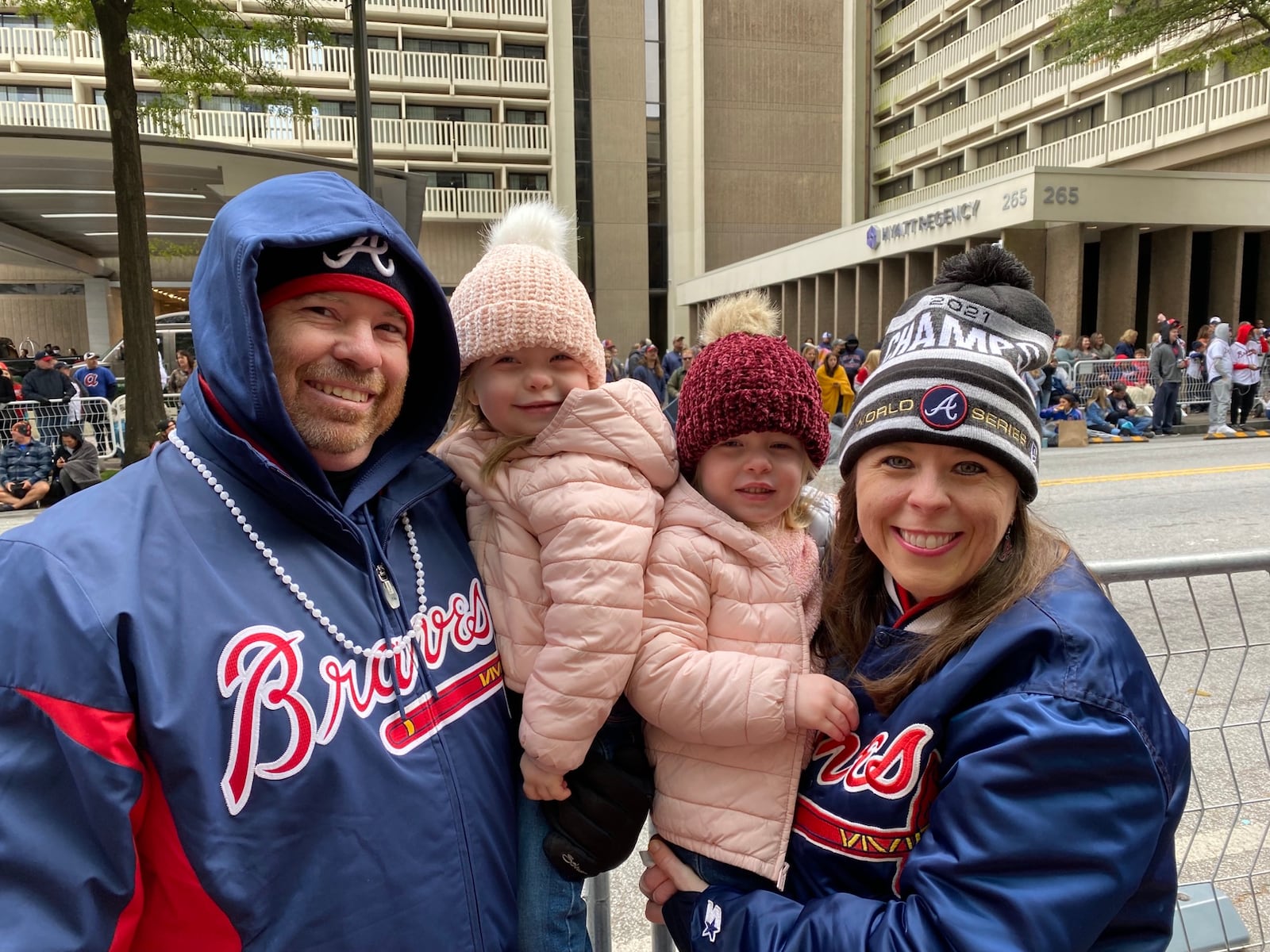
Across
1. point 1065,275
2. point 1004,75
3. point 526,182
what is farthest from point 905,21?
point 1065,275

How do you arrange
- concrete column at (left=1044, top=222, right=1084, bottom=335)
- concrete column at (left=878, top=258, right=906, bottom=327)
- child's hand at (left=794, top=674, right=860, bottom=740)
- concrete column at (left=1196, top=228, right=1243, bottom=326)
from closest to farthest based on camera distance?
child's hand at (left=794, top=674, right=860, bottom=740), concrete column at (left=1044, top=222, right=1084, bottom=335), concrete column at (left=1196, top=228, right=1243, bottom=326), concrete column at (left=878, top=258, right=906, bottom=327)

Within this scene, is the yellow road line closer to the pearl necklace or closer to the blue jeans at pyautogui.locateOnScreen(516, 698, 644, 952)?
the blue jeans at pyautogui.locateOnScreen(516, 698, 644, 952)

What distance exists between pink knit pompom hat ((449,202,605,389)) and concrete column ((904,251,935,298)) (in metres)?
25.7

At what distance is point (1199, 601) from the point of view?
5785mm

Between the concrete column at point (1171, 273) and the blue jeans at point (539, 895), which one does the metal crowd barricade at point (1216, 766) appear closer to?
the blue jeans at point (539, 895)

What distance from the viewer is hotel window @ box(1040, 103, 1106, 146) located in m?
31.0

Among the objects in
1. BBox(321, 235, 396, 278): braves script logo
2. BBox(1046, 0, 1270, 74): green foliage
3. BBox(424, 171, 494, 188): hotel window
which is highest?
BBox(424, 171, 494, 188): hotel window

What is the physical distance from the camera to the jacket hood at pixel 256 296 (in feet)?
4.95

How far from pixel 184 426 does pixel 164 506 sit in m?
0.19

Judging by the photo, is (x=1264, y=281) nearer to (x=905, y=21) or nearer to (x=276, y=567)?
(x=905, y=21)

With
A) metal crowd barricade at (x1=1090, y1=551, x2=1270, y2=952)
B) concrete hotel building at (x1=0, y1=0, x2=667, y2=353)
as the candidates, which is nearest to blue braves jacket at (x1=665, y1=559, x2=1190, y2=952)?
metal crowd barricade at (x1=1090, y1=551, x2=1270, y2=952)

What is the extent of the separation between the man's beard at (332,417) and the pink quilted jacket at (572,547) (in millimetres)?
341

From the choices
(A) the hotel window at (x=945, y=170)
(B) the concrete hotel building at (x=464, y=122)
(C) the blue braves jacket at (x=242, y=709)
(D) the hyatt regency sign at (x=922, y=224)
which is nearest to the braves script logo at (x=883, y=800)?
(C) the blue braves jacket at (x=242, y=709)

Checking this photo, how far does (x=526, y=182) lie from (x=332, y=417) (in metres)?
39.2
